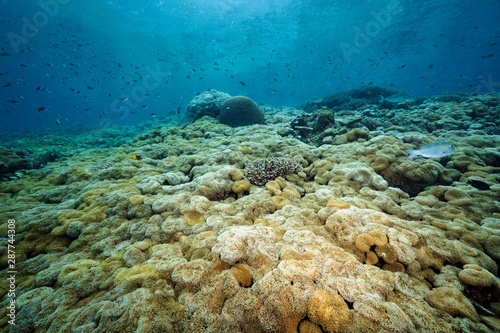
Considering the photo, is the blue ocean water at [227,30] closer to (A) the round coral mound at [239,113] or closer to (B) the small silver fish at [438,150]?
(A) the round coral mound at [239,113]

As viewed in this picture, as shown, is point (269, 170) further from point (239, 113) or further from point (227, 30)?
point (227, 30)

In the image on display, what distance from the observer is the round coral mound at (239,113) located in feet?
42.6

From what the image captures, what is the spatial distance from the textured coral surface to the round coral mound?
9063 millimetres

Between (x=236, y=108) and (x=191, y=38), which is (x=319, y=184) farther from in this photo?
(x=191, y=38)

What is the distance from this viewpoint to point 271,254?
7.89 ft

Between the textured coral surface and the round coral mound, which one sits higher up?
the round coral mound

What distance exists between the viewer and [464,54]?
61.0 meters

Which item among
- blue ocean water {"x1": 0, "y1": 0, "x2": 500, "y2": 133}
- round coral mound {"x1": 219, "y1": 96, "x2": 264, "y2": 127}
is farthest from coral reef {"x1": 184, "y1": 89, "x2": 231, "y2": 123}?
blue ocean water {"x1": 0, "y1": 0, "x2": 500, "y2": 133}

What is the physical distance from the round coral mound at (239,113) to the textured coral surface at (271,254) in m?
9.06

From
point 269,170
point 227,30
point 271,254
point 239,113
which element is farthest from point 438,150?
point 227,30

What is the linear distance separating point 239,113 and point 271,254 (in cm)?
1194

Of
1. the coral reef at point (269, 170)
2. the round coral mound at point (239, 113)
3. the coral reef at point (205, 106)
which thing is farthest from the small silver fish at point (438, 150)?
the coral reef at point (205, 106)

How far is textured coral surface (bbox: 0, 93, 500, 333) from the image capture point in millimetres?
1779

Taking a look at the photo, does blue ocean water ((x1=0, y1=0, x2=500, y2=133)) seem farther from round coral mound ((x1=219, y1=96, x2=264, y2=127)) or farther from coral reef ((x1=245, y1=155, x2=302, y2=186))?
coral reef ((x1=245, y1=155, x2=302, y2=186))
